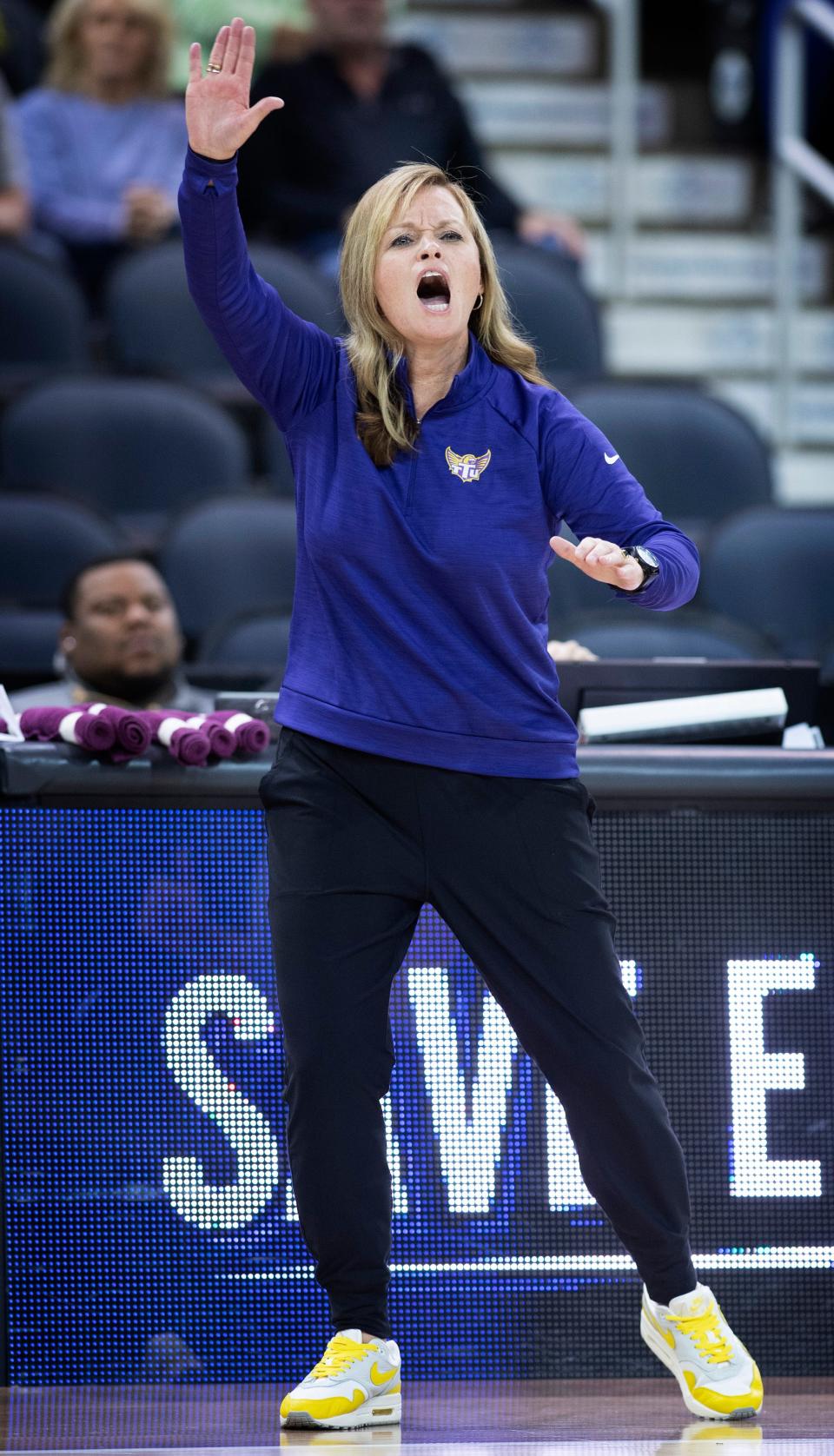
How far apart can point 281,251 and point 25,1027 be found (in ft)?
12.3

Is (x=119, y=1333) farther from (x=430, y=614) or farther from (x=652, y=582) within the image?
(x=652, y=582)

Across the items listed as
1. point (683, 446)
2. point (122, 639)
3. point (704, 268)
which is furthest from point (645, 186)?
point (122, 639)

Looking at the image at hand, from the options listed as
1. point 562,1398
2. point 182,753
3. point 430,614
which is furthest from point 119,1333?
point 430,614

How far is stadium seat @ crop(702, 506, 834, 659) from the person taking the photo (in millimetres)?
5125

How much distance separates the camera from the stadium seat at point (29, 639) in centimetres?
474

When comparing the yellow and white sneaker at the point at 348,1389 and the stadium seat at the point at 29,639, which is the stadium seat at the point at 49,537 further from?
the yellow and white sneaker at the point at 348,1389

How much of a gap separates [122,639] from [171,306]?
1906mm

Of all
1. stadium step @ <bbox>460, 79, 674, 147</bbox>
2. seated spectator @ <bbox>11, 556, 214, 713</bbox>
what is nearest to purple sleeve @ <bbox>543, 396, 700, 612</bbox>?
seated spectator @ <bbox>11, 556, 214, 713</bbox>

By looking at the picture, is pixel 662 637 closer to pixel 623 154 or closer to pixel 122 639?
pixel 122 639

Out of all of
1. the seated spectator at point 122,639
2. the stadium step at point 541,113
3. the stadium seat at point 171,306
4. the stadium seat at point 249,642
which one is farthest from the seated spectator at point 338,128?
the seated spectator at point 122,639

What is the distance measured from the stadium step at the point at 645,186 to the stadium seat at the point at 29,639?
11.3 feet

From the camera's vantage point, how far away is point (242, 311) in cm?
230

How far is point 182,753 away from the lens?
2639 millimetres

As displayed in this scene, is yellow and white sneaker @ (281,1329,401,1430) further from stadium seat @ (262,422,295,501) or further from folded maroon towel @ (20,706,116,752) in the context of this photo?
stadium seat @ (262,422,295,501)
